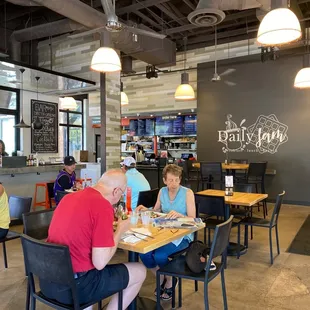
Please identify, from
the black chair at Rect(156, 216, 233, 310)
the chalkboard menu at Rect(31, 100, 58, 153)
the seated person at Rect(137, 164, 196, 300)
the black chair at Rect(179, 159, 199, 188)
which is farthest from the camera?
the chalkboard menu at Rect(31, 100, 58, 153)

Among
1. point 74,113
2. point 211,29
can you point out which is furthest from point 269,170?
point 74,113

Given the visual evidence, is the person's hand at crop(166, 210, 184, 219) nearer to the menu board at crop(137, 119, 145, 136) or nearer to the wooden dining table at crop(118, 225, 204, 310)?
the wooden dining table at crop(118, 225, 204, 310)

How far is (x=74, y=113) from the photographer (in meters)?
13.7

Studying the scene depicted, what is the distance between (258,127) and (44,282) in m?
7.65

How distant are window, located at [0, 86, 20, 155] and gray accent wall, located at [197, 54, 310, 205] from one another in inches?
225

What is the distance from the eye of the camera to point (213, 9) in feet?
15.6

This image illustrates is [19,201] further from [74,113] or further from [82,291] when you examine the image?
[74,113]

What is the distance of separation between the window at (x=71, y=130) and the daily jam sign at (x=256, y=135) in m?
6.87

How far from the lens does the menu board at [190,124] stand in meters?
10.8

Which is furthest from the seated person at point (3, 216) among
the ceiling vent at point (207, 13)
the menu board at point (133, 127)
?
the menu board at point (133, 127)

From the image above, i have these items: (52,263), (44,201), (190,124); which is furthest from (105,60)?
(190,124)

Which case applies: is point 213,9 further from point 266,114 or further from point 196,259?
point 266,114

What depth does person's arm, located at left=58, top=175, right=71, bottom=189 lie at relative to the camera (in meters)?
5.18

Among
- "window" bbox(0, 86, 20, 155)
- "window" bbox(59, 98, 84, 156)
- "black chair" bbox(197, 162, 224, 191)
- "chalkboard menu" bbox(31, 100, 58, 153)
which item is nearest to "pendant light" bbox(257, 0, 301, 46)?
"black chair" bbox(197, 162, 224, 191)
